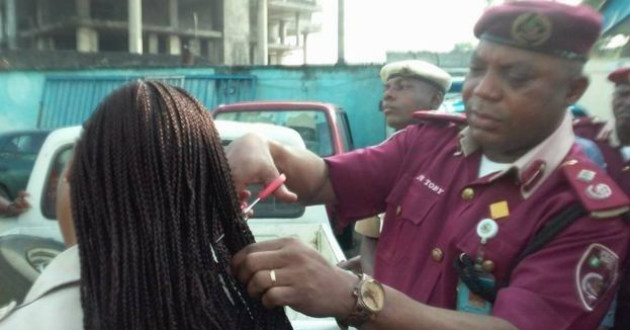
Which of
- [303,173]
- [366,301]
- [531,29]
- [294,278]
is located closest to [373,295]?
[366,301]

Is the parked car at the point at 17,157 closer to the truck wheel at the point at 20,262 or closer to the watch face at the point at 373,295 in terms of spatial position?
the truck wheel at the point at 20,262

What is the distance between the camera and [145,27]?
1045 inches

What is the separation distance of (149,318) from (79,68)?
1214 centimetres

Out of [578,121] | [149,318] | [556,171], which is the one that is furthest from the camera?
[578,121]

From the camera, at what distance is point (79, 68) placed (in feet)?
40.7

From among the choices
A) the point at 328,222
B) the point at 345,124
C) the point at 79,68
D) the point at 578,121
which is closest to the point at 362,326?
the point at 578,121

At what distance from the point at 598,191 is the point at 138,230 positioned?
87cm

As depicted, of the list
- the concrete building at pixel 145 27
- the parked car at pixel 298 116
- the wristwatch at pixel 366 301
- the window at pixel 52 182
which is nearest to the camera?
the wristwatch at pixel 366 301

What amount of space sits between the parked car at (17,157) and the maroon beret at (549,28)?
6.34 m

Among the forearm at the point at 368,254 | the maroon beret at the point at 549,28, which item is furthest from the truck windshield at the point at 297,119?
the maroon beret at the point at 549,28

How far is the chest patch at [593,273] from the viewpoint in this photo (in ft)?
4.19

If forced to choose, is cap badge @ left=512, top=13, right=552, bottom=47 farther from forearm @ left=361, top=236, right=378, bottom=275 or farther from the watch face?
forearm @ left=361, top=236, right=378, bottom=275

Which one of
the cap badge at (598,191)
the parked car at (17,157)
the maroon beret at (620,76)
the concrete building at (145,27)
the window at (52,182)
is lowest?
the parked car at (17,157)

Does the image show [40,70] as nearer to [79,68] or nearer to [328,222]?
[79,68]
